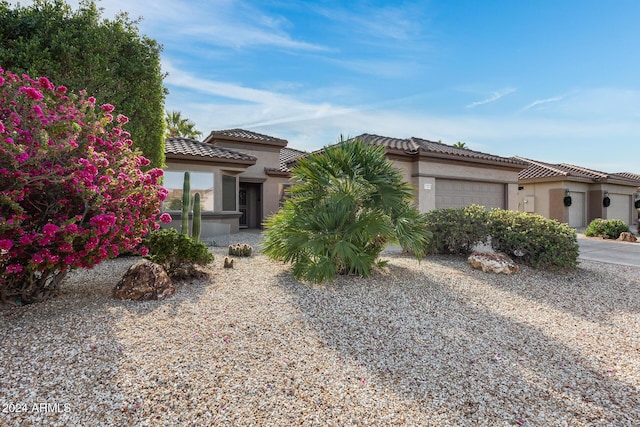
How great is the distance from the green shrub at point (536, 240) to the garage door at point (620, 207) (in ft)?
65.8

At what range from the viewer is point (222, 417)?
2291 mm

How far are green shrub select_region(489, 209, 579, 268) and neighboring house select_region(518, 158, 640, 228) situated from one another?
1489 centimetres

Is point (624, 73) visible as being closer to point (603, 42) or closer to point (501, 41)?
point (603, 42)

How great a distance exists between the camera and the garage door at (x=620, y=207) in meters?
22.1

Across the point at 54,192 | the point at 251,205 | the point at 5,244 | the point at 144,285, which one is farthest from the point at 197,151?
the point at 5,244

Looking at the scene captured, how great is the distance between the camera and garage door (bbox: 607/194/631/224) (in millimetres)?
22069

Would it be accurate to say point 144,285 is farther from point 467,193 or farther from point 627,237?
point 627,237

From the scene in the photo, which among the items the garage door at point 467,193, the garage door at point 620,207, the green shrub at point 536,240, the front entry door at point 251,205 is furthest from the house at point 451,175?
the garage door at point 620,207

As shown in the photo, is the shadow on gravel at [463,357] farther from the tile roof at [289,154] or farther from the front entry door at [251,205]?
the tile roof at [289,154]

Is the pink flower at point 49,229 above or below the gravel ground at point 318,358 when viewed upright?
above

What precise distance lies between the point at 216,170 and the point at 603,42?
1256cm

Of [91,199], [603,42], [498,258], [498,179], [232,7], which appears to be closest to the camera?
[91,199]

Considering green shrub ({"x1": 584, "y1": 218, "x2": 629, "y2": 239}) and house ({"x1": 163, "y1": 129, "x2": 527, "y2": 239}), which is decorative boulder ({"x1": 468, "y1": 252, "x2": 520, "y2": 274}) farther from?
green shrub ({"x1": 584, "y1": 218, "x2": 629, "y2": 239})

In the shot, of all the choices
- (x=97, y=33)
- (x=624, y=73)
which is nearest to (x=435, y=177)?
(x=624, y=73)
